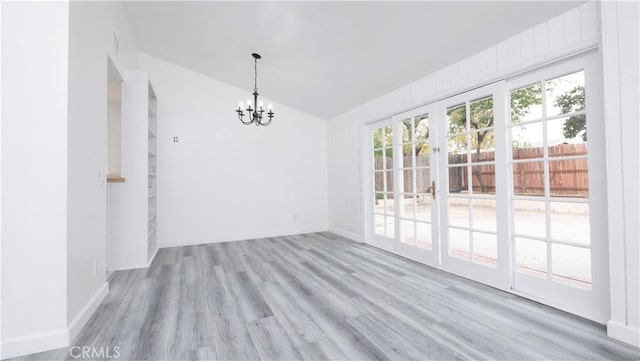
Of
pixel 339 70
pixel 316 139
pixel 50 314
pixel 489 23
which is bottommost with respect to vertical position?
pixel 50 314

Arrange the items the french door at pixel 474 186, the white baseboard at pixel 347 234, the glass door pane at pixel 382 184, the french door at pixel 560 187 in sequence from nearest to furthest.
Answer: the french door at pixel 560 187 → the french door at pixel 474 186 → the glass door pane at pixel 382 184 → the white baseboard at pixel 347 234

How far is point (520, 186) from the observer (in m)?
2.50

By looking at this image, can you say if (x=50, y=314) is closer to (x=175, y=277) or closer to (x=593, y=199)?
(x=175, y=277)

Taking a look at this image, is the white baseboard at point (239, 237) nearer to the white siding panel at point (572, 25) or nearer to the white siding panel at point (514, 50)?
the white siding panel at point (514, 50)

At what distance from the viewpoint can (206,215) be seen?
4836 millimetres

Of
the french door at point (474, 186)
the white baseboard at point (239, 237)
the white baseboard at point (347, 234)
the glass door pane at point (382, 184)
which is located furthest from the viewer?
the white baseboard at point (347, 234)

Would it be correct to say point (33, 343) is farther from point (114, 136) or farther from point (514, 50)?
point (514, 50)

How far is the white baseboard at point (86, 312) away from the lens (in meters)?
1.81

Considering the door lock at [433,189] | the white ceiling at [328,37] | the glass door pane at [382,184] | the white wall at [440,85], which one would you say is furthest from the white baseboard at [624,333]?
the glass door pane at [382,184]

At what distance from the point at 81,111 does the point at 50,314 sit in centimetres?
142

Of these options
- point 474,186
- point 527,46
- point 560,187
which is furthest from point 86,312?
point 527,46

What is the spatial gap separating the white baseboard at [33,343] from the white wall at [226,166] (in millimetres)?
2955

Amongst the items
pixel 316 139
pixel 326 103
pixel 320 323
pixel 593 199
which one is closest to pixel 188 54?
pixel 326 103

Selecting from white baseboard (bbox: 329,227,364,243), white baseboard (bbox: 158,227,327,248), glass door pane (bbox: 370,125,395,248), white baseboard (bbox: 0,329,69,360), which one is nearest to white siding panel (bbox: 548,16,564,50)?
glass door pane (bbox: 370,125,395,248)
